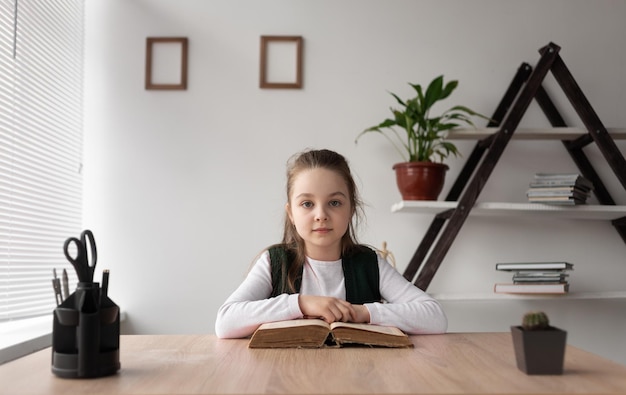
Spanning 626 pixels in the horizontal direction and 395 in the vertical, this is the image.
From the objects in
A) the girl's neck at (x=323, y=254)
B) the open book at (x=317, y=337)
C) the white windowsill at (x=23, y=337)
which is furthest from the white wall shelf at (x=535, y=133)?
the white windowsill at (x=23, y=337)

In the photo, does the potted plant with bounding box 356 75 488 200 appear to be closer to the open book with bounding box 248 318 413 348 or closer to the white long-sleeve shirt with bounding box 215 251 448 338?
the white long-sleeve shirt with bounding box 215 251 448 338

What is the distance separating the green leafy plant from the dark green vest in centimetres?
101

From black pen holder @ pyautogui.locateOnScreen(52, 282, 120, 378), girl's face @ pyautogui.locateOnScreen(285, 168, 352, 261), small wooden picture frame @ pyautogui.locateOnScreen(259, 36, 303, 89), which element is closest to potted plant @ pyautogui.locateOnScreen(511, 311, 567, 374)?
black pen holder @ pyautogui.locateOnScreen(52, 282, 120, 378)

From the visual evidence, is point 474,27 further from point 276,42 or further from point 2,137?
point 2,137

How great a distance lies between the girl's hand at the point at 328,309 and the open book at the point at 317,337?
6.2 inches

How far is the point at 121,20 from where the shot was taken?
3.11m

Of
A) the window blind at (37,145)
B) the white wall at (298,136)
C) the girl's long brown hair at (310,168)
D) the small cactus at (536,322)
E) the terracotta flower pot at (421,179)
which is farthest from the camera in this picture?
the white wall at (298,136)

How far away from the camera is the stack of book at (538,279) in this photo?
2.70 m

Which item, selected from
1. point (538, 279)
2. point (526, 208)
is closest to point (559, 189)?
point (526, 208)

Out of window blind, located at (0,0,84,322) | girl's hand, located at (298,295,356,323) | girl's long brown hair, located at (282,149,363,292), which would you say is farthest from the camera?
window blind, located at (0,0,84,322)

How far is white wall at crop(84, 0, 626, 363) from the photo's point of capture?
3027mm

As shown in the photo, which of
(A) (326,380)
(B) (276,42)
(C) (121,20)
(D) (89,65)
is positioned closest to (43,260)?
(D) (89,65)

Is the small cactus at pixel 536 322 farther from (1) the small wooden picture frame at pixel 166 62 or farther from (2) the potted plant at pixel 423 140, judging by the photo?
(1) the small wooden picture frame at pixel 166 62

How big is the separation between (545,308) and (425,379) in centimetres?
225
